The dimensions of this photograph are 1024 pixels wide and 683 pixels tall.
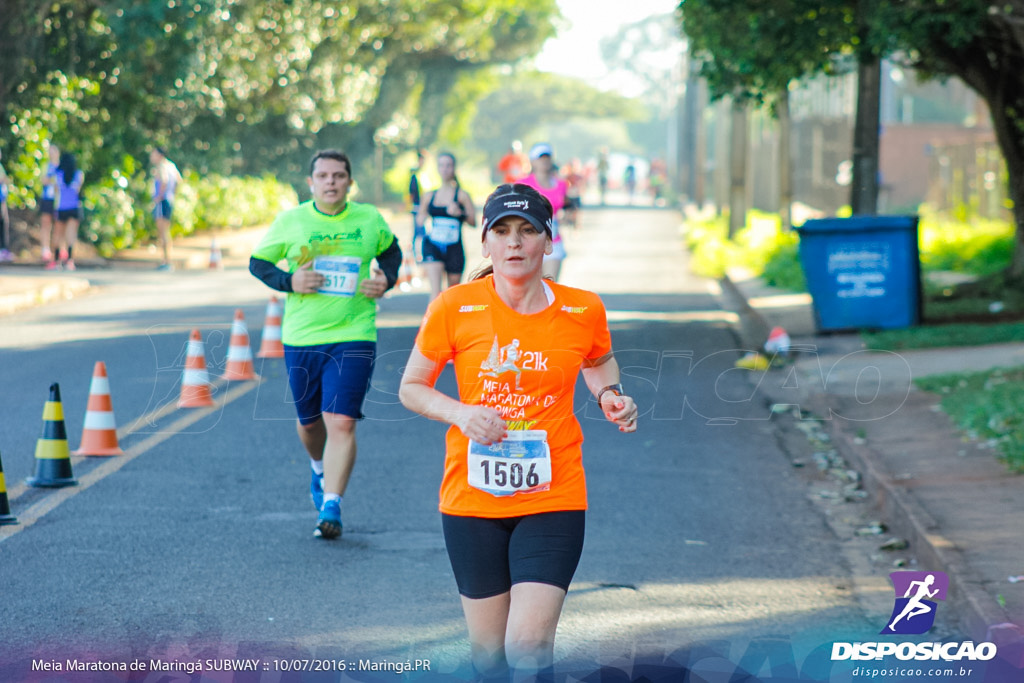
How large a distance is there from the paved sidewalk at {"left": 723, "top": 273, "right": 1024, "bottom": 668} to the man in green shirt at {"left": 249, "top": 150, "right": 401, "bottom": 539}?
2925 millimetres

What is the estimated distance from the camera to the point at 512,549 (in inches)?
169

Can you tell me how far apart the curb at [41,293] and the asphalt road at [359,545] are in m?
5.03

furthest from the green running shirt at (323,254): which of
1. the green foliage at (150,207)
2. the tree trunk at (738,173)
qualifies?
the tree trunk at (738,173)

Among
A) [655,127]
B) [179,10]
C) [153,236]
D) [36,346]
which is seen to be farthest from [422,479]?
[655,127]

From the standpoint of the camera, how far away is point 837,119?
126 feet

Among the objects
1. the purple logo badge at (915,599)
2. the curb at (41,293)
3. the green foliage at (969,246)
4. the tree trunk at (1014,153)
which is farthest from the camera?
the green foliage at (969,246)

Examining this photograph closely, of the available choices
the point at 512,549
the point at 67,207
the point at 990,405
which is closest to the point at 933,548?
the point at 512,549

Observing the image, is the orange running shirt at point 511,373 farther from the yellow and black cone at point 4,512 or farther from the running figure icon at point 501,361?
the yellow and black cone at point 4,512

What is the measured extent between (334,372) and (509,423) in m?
3.14

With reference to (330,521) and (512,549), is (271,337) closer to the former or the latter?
(330,521)

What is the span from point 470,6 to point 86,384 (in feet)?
116

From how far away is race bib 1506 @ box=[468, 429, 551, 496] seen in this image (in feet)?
13.9

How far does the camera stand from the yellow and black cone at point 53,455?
8152mm

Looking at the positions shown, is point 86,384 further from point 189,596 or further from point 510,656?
point 510,656
